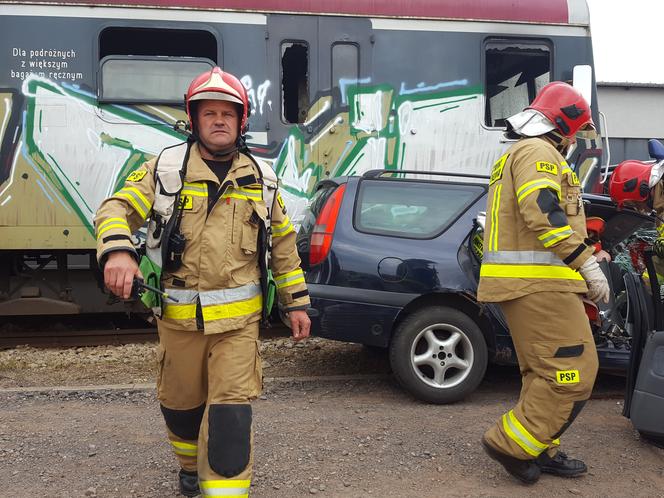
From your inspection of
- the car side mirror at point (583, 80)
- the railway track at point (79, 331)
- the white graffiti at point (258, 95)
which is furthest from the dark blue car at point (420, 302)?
the railway track at point (79, 331)

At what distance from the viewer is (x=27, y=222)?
5.75 metres

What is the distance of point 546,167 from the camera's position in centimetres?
300

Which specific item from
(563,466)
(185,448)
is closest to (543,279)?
(563,466)

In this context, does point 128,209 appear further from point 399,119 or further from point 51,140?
point 399,119

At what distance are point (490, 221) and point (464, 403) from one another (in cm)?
167

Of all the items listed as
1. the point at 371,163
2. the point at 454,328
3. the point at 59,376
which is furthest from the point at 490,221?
the point at 59,376

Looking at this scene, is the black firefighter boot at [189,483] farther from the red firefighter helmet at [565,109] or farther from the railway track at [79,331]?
the railway track at [79,331]

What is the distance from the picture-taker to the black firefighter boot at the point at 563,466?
3.28 meters

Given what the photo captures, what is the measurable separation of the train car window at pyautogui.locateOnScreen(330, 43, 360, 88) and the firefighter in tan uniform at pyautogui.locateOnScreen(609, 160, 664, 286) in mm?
2874

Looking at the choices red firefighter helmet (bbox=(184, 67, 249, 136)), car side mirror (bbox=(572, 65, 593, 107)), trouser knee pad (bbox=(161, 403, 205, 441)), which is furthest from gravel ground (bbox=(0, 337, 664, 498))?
car side mirror (bbox=(572, 65, 593, 107))

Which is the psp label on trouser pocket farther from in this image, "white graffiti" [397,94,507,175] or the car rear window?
"white graffiti" [397,94,507,175]

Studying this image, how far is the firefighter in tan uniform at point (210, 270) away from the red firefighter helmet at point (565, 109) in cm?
149

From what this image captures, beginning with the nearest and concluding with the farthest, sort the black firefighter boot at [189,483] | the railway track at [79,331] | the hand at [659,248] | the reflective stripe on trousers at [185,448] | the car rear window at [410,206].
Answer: the reflective stripe on trousers at [185,448], the black firefighter boot at [189,483], the hand at [659,248], the car rear window at [410,206], the railway track at [79,331]

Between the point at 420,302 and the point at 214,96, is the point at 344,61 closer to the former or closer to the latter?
the point at 420,302
